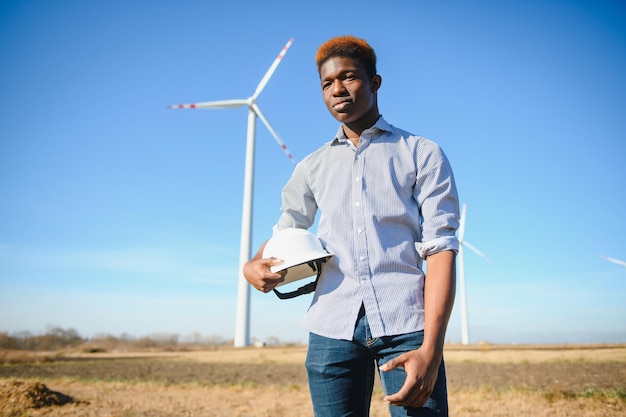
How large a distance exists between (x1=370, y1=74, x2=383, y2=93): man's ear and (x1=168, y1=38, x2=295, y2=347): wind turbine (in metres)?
30.5

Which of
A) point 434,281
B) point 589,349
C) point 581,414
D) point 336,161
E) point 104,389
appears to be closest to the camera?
point 434,281

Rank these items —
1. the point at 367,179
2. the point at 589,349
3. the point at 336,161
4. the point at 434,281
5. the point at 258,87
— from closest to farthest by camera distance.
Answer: the point at 434,281 < the point at 367,179 < the point at 336,161 < the point at 589,349 < the point at 258,87

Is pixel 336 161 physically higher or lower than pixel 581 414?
higher

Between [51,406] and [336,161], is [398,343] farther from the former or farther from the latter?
[51,406]

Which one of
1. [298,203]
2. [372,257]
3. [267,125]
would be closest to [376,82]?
[298,203]

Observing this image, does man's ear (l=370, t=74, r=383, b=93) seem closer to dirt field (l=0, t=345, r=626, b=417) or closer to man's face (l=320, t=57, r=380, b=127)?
man's face (l=320, t=57, r=380, b=127)

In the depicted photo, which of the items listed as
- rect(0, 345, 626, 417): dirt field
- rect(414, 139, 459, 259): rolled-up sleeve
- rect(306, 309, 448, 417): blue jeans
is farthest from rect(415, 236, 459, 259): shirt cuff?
rect(0, 345, 626, 417): dirt field

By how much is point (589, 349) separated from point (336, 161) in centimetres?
1597

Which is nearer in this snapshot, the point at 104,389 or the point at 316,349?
the point at 316,349

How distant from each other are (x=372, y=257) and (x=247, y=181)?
1464 inches

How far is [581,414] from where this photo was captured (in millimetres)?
8305

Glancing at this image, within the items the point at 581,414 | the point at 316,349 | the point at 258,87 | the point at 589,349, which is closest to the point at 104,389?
the point at 581,414

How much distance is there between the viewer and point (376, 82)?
9.42 feet

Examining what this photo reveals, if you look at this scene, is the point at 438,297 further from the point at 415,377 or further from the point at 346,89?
the point at 346,89
